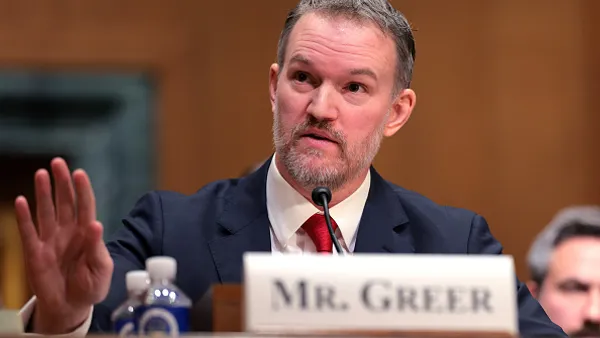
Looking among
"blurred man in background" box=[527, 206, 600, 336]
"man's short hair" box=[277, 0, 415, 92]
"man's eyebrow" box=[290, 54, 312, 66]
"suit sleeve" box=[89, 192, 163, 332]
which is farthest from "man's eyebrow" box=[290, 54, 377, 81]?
"blurred man in background" box=[527, 206, 600, 336]

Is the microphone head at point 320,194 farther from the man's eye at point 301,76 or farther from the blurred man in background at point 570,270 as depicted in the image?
the blurred man in background at point 570,270

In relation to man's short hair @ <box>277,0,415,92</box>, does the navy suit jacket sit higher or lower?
lower

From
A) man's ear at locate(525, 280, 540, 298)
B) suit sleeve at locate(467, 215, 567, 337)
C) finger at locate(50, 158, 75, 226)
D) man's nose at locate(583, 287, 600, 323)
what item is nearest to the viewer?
finger at locate(50, 158, 75, 226)

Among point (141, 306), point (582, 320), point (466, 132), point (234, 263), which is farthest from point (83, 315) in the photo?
point (466, 132)

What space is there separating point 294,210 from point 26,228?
87cm

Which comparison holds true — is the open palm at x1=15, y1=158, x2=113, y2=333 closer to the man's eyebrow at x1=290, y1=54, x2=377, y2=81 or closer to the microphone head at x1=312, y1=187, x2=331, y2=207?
the microphone head at x1=312, y1=187, x2=331, y2=207

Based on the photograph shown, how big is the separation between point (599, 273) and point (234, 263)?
6.09 feet

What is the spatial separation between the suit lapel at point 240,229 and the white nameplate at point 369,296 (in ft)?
2.55

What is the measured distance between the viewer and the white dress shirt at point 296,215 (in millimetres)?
2277

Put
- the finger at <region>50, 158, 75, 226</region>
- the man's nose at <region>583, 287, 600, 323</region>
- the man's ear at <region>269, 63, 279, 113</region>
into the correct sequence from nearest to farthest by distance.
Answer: the finger at <region>50, 158, 75, 226</region>
the man's ear at <region>269, 63, 279, 113</region>
the man's nose at <region>583, 287, 600, 323</region>

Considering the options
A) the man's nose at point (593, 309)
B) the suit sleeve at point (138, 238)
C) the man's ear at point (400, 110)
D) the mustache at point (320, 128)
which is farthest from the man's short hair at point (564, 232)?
the suit sleeve at point (138, 238)

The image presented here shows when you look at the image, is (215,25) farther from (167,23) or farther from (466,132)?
(466,132)

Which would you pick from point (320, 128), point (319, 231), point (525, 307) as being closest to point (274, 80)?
point (320, 128)

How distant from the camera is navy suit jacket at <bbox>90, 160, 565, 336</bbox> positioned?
7.25ft
